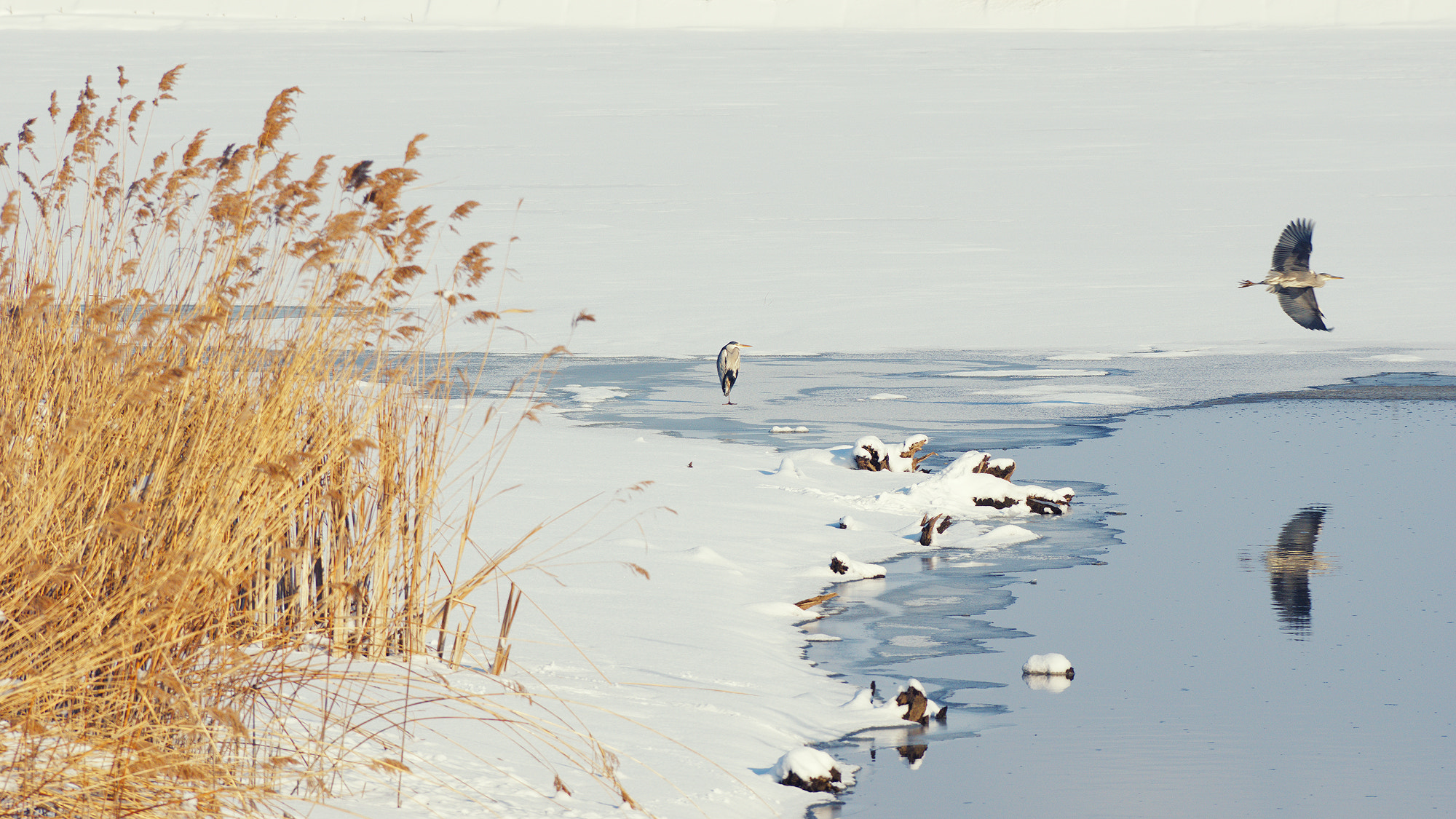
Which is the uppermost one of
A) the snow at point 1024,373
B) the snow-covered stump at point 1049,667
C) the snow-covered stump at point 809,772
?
the snow at point 1024,373

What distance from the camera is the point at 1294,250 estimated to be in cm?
987

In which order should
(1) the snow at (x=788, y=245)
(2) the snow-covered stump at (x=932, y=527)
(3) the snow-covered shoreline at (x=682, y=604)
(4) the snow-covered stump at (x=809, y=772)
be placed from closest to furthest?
1. (3) the snow-covered shoreline at (x=682, y=604)
2. (4) the snow-covered stump at (x=809, y=772)
3. (1) the snow at (x=788, y=245)
4. (2) the snow-covered stump at (x=932, y=527)

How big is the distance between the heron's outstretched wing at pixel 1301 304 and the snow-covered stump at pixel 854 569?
18.2 feet

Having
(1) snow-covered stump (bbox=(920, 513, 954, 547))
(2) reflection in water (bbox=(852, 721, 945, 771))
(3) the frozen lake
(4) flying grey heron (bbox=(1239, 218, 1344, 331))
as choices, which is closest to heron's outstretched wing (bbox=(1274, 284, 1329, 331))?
(4) flying grey heron (bbox=(1239, 218, 1344, 331))

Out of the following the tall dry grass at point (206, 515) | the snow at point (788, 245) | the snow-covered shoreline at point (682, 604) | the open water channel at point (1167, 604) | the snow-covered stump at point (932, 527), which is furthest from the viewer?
the snow-covered stump at point (932, 527)

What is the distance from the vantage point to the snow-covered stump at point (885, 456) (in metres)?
7.43

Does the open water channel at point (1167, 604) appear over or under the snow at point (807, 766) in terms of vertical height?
over

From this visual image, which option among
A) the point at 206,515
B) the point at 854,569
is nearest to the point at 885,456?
the point at 854,569

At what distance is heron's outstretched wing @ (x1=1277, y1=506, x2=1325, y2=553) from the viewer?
244 inches

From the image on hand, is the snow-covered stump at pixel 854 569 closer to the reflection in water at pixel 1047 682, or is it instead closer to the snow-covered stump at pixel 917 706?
the reflection in water at pixel 1047 682

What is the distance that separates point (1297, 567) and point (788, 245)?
12.5 m

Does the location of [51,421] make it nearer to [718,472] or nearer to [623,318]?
[718,472]

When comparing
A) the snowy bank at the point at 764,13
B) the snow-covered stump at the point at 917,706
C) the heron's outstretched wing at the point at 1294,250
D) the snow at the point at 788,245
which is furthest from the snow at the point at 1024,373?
the snowy bank at the point at 764,13

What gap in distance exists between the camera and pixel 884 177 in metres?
22.8
